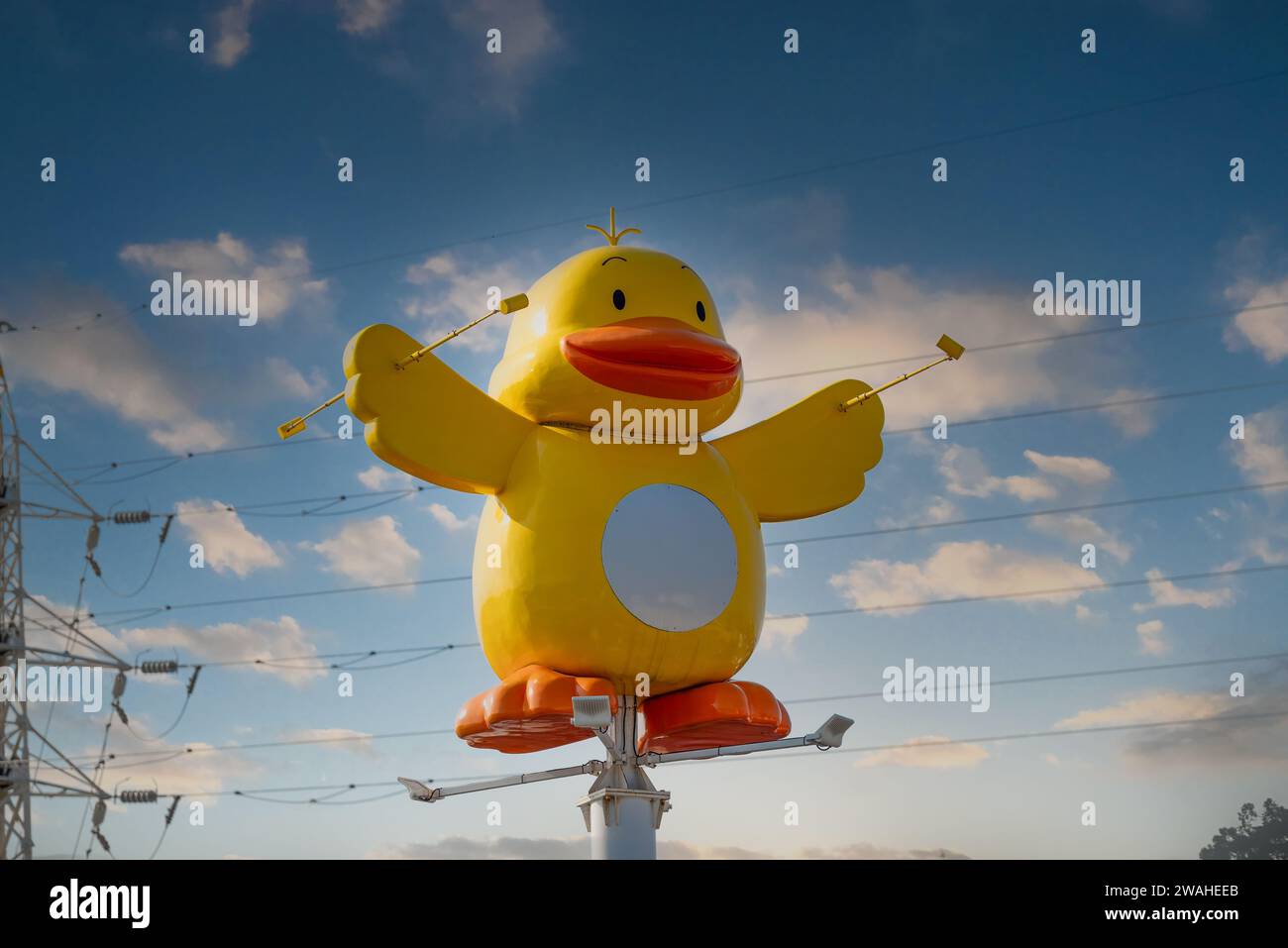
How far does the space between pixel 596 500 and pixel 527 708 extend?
6.54 feet

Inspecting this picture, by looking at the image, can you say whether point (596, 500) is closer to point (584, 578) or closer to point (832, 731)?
point (584, 578)

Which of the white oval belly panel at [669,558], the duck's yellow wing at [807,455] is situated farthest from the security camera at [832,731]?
the duck's yellow wing at [807,455]

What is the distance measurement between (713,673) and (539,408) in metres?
3.06

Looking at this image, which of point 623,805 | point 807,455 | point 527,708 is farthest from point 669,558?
point 807,455

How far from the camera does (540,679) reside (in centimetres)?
1182

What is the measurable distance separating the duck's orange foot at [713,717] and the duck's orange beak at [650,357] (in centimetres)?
287

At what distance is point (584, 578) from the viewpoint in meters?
12.0

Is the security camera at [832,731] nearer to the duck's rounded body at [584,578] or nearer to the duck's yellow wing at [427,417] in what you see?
the duck's rounded body at [584,578]

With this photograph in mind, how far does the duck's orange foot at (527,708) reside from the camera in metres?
11.7

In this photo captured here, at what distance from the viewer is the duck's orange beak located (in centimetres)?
1249
